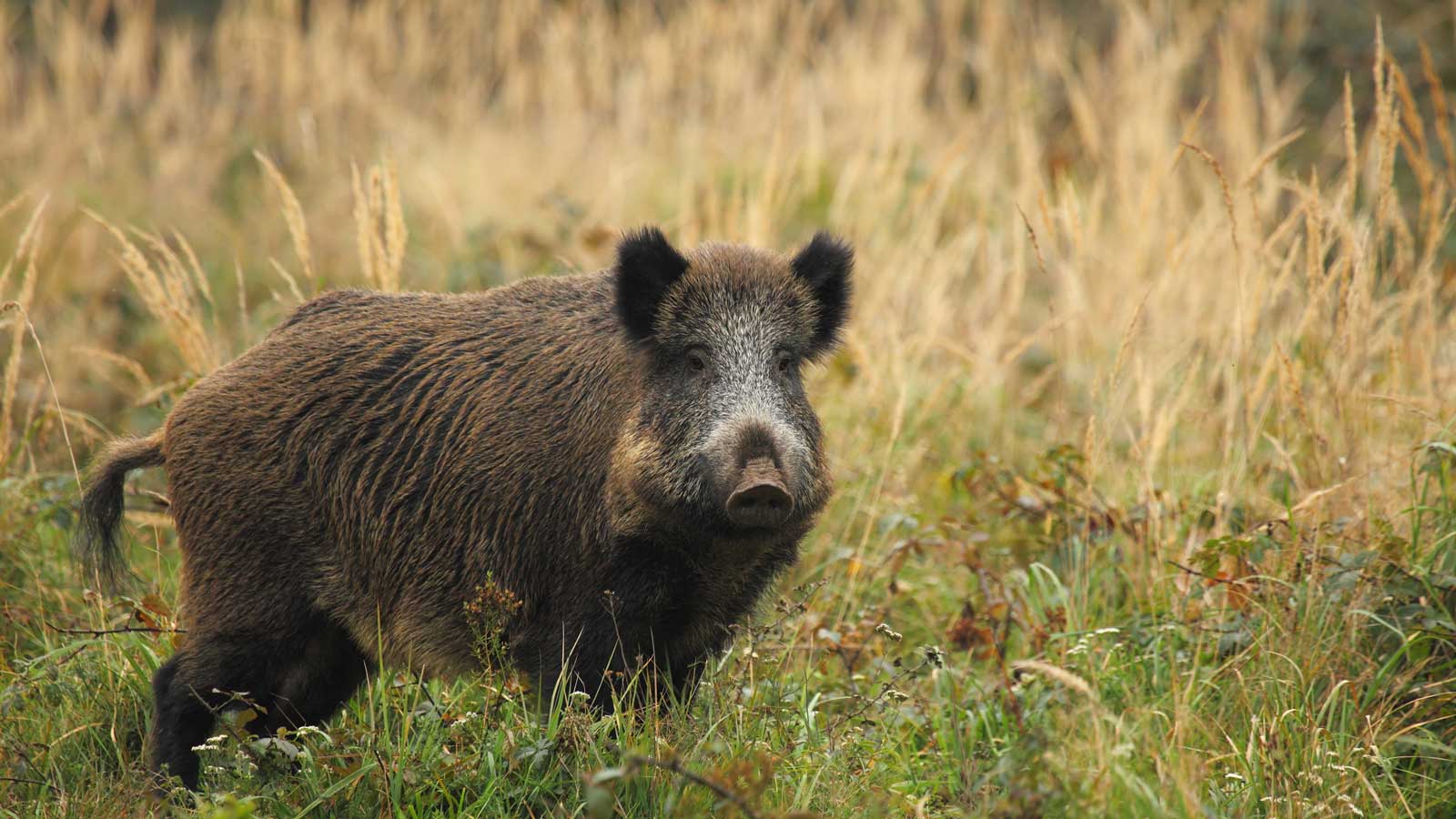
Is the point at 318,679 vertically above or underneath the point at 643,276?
underneath

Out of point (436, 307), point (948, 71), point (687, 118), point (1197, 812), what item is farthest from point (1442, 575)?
point (948, 71)

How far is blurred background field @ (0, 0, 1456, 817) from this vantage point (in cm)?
362

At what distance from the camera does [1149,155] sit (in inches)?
301

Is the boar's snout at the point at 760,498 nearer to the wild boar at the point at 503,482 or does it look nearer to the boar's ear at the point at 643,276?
the wild boar at the point at 503,482

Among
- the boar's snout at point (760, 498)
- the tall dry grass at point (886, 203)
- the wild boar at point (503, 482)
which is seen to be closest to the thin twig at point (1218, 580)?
the tall dry grass at point (886, 203)

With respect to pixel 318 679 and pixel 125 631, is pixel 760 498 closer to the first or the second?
pixel 318 679

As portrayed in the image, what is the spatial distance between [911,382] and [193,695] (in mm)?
3742

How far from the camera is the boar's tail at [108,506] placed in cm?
433

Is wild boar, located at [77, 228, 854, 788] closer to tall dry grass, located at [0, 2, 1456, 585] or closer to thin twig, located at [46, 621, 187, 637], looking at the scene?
thin twig, located at [46, 621, 187, 637]

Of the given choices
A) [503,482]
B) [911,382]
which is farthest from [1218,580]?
[911,382]

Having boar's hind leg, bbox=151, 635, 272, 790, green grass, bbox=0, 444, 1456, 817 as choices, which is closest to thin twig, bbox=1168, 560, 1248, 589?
green grass, bbox=0, 444, 1456, 817

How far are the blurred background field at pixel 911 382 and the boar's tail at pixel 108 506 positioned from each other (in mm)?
183

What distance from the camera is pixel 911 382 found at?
21.9ft

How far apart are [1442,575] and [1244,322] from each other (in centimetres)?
120
